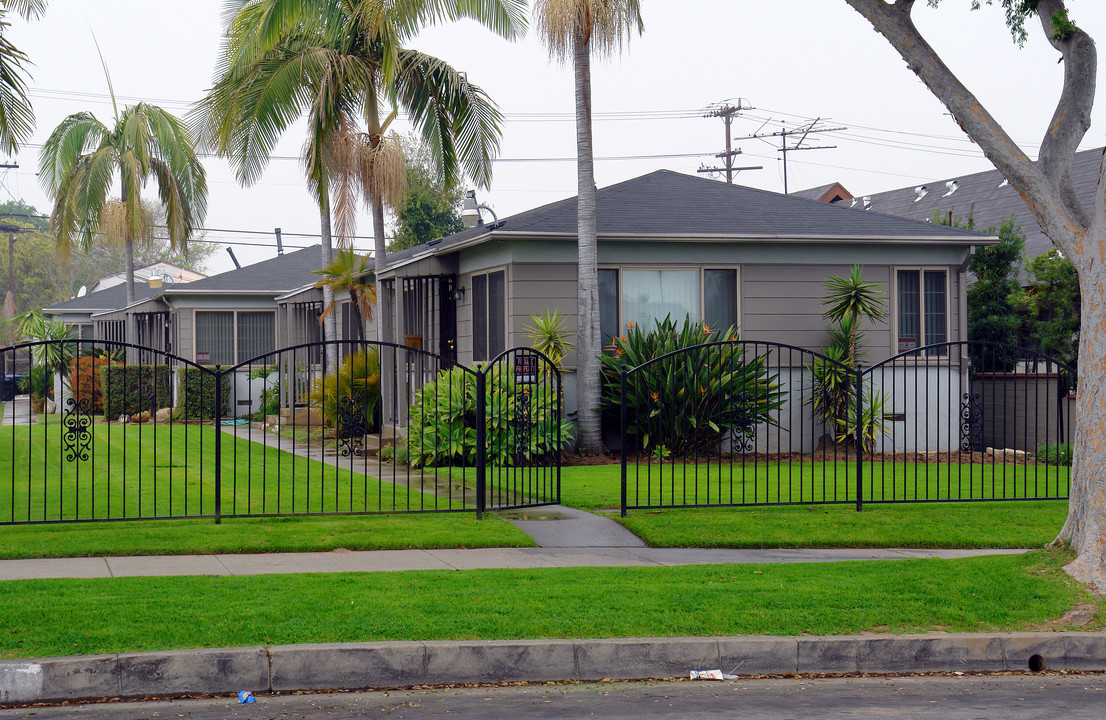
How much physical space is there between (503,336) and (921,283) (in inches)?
299

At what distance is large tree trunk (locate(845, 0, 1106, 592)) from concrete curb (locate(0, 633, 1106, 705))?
1525 millimetres

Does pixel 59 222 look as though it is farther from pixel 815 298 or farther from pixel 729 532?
pixel 729 532

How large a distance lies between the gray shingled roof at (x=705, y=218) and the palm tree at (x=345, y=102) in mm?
1816

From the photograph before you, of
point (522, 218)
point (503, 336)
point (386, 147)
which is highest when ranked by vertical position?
point (386, 147)

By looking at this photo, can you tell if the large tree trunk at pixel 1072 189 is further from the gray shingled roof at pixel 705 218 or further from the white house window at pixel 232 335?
the white house window at pixel 232 335

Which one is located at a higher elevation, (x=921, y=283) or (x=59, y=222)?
(x=59, y=222)

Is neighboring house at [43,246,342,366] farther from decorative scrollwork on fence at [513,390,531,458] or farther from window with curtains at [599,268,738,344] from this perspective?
decorative scrollwork on fence at [513,390,531,458]

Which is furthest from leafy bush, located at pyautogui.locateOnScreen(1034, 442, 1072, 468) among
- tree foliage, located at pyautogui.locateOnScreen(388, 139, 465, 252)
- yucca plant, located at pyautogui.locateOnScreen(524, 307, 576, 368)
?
tree foliage, located at pyautogui.locateOnScreen(388, 139, 465, 252)

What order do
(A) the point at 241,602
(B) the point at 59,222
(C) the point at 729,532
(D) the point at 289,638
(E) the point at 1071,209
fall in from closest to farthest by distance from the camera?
(D) the point at 289,638 < (A) the point at 241,602 < (E) the point at 1071,209 < (C) the point at 729,532 < (B) the point at 59,222

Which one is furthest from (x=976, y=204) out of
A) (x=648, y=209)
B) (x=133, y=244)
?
(x=133, y=244)

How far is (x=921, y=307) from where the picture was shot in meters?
19.2

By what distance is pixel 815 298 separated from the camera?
18828 millimetres

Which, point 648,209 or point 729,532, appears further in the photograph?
point 648,209

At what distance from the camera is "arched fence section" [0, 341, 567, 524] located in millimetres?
11062
